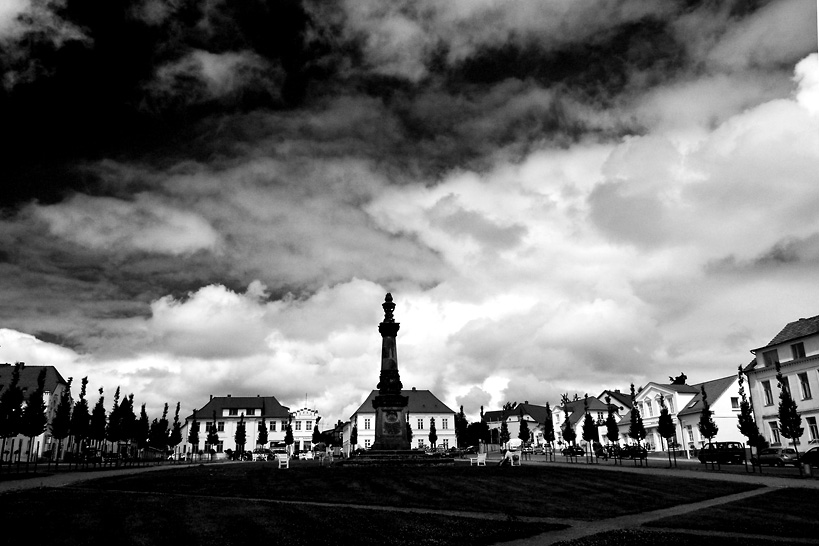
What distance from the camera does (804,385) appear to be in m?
50.6

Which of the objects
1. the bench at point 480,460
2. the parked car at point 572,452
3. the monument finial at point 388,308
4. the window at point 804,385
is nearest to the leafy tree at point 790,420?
the window at point 804,385

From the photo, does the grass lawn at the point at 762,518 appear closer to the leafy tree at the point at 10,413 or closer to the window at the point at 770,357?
the window at the point at 770,357

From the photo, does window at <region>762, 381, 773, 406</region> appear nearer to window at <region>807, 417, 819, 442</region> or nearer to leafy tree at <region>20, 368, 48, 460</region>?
window at <region>807, 417, 819, 442</region>

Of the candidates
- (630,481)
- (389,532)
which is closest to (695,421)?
(630,481)

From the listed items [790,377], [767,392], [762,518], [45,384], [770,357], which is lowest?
[762,518]

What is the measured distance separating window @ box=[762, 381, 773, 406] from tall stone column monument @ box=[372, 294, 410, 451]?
1403 inches

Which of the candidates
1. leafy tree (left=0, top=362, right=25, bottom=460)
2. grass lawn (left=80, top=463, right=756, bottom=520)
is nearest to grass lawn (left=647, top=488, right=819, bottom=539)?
grass lawn (left=80, top=463, right=756, bottom=520)

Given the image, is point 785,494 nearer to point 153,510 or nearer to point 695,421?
point 153,510

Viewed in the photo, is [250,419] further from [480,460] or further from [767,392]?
[767,392]

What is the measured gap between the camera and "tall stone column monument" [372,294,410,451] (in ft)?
142

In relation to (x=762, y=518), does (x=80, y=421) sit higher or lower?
higher

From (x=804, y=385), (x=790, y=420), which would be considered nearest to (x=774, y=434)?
(x=804, y=385)

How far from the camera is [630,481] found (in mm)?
29609

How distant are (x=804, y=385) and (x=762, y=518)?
39.8m
